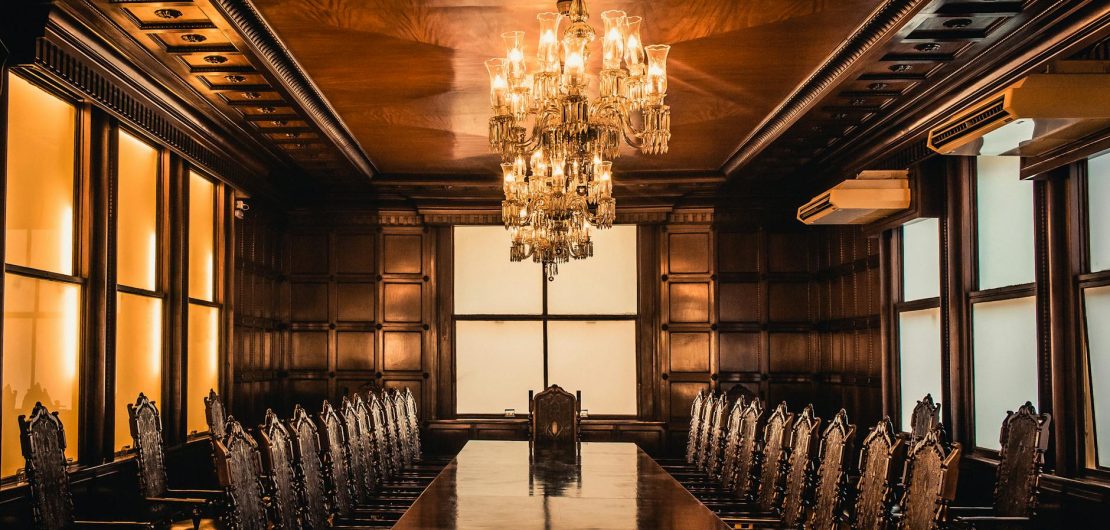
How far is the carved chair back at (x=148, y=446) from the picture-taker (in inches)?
235

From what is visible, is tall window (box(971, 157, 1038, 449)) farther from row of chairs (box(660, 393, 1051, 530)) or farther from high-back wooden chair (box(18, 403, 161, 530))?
high-back wooden chair (box(18, 403, 161, 530))

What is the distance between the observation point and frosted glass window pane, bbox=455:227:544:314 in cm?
1105

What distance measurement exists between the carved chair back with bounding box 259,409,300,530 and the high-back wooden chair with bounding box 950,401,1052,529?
130 inches

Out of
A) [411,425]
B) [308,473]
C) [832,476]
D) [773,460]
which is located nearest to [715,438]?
[773,460]

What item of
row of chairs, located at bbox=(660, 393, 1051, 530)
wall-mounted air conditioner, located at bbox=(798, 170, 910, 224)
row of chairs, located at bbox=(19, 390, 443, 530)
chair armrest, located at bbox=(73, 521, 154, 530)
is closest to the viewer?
row of chairs, located at bbox=(660, 393, 1051, 530)

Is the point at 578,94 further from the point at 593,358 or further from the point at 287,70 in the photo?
the point at 593,358

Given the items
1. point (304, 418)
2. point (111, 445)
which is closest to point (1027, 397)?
point (304, 418)

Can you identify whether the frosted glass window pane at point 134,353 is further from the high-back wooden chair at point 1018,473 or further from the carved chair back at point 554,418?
the high-back wooden chair at point 1018,473

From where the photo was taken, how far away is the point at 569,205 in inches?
233

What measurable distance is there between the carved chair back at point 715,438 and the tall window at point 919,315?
5.61 feet

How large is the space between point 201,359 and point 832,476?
17.9 ft

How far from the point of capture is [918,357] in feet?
26.0

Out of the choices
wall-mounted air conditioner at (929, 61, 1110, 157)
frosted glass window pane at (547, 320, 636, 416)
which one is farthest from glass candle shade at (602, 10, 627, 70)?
frosted glass window pane at (547, 320, 636, 416)

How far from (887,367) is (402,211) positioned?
5452 millimetres
